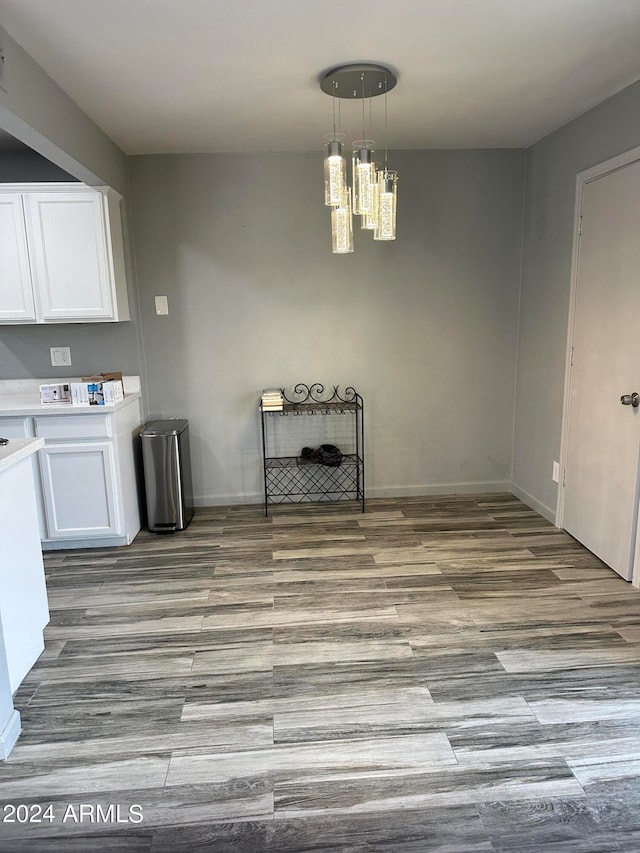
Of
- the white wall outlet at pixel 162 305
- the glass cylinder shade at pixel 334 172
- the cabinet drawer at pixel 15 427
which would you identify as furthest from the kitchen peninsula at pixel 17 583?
the white wall outlet at pixel 162 305

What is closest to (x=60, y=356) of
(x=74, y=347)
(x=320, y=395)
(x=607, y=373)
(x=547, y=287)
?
(x=74, y=347)

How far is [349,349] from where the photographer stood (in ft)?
13.1

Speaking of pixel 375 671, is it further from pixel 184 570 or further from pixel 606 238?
pixel 606 238

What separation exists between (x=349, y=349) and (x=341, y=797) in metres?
2.90

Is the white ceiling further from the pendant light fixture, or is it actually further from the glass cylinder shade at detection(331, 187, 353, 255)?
the glass cylinder shade at detection(331, 187, 353, 255)

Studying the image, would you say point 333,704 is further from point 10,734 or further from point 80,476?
point 80,476

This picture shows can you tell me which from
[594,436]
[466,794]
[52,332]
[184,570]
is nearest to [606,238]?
[594,436]

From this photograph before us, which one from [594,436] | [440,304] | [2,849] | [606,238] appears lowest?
[2,849]

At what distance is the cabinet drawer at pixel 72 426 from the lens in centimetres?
317

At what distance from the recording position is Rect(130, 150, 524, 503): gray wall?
377cm

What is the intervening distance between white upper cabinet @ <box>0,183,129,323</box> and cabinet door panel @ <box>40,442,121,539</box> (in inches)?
33.3

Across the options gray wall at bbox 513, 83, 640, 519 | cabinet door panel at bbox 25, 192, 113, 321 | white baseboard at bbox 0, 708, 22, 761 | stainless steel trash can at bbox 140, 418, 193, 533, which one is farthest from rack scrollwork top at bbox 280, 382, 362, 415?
white baseboard at bbox 0, 708, 22, 761

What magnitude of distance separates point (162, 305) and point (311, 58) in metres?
1.97

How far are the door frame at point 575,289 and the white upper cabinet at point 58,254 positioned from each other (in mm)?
2734
